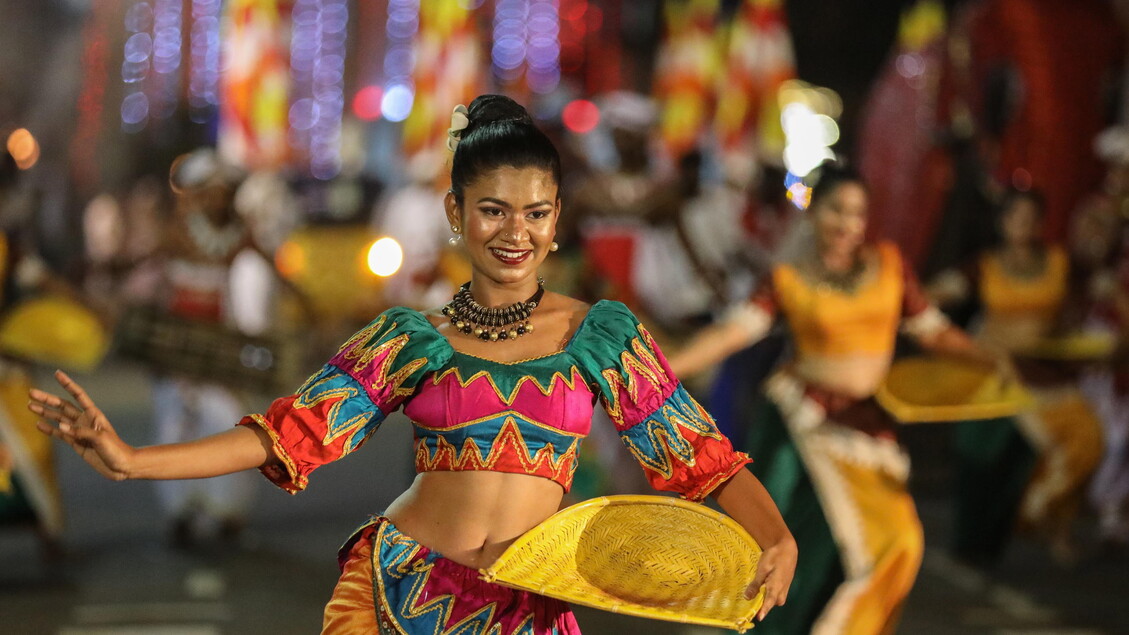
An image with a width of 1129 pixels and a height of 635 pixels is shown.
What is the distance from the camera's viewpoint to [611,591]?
3004mm

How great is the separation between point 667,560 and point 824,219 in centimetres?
257

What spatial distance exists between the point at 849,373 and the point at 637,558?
8.13 ft

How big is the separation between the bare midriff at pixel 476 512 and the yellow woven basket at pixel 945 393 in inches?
96.9

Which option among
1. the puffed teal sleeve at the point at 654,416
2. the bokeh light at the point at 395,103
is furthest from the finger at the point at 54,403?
the bokeh light at the point at 395,103

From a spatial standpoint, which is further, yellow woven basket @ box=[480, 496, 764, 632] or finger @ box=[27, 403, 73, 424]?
yellow woven basket @ box=[480, 496, 764, 632]

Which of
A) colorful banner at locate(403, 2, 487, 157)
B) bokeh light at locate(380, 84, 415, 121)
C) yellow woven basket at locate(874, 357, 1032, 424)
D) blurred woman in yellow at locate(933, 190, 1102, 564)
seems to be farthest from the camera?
bokeh light at locate(380, 84, 415, 121)

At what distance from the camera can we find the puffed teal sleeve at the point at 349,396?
121 inches

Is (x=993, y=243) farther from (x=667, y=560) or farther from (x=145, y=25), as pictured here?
(x=145, y=25)

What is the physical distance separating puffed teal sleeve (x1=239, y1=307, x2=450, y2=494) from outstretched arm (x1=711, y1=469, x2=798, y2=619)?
0.64 m

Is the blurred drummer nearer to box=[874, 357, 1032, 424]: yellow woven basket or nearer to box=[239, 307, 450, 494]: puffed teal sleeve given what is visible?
box=[874, 357, 1032, 424]: yellow woven basket

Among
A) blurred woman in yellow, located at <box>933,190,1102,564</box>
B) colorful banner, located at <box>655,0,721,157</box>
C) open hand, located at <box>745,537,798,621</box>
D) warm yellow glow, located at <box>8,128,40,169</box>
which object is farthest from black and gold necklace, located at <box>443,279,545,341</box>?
colorful banner, located at <box>655,0,721,157</box>

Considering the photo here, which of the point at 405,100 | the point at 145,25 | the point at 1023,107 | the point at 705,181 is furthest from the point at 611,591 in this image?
the point at 405,100

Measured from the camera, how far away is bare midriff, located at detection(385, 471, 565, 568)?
3.10 metres

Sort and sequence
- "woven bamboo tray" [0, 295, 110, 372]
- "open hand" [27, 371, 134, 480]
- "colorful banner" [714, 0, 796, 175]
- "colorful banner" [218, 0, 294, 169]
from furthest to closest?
"colorful banner" [218, 0, 294, 169], "colorful banner" [714, 0, 796, 175], "woven bamboo tray" [0, 295, 110, 372], "open hand" [27, 371, 134, 480]
